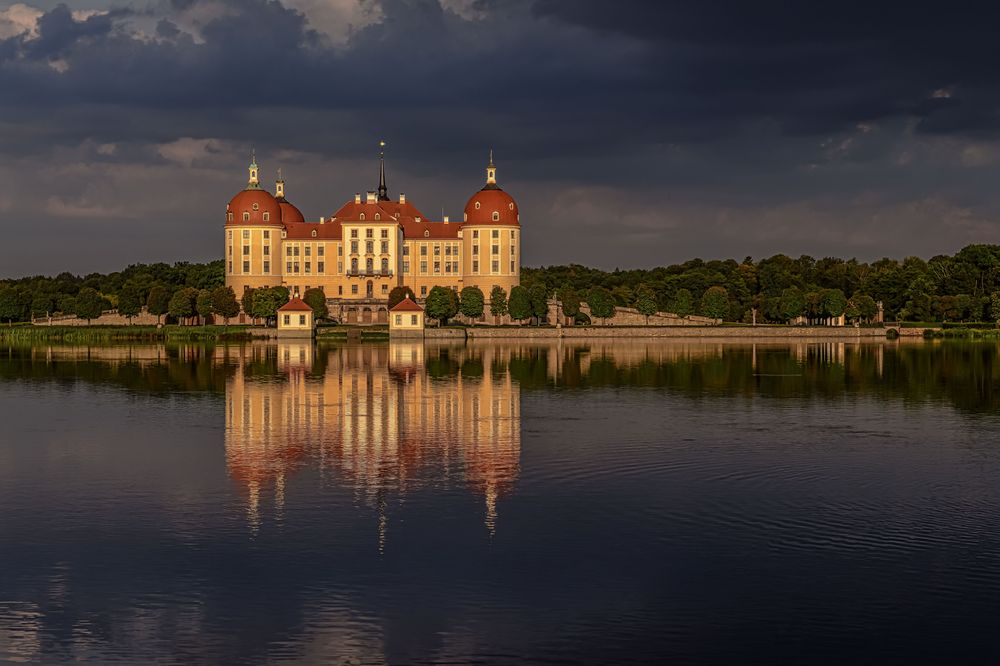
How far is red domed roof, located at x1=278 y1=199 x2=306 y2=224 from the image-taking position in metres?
121

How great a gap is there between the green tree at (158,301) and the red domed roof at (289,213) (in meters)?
14.8

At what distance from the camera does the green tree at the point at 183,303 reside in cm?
10750

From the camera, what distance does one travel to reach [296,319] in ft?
295

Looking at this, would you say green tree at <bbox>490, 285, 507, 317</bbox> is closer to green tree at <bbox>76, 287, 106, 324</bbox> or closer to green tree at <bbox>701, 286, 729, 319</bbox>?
green tree at <bbox>701, 286, 729, 319</bbox>

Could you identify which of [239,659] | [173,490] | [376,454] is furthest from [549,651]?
[376,454]

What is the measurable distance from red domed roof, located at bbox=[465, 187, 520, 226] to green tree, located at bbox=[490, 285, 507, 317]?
8.52m

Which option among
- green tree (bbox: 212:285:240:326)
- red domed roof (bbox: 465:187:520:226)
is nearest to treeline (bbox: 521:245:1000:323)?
red domed roof (bbox: 465:187:520:226)

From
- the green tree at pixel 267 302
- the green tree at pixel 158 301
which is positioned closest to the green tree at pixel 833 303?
the green tree at pixel 267 302

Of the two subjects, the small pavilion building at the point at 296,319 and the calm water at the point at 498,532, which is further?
the small pavilion building at the point at 296,319

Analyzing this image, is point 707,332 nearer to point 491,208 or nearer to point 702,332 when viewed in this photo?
point 702,332

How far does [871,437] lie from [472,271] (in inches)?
3462

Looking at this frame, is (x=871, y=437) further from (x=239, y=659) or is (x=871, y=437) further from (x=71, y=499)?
(x=239, y=659)

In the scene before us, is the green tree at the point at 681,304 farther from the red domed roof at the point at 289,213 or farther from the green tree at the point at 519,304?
the red domed roof at the point at 289,213

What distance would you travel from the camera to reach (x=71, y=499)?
20.4 meters
